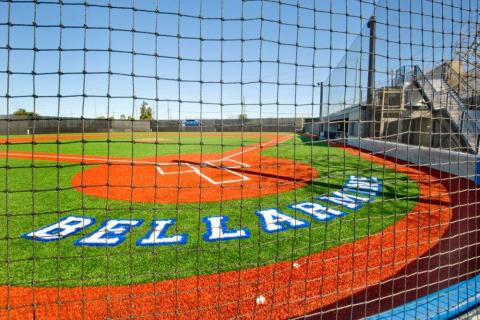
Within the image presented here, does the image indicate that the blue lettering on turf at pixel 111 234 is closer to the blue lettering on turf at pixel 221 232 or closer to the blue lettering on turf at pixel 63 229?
the blue lettering on turf at pixel 63 229

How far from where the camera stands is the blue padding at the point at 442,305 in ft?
7.11

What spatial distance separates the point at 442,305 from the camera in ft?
7.47

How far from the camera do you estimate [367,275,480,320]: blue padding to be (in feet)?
7.11

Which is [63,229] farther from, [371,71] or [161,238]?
[371,71]

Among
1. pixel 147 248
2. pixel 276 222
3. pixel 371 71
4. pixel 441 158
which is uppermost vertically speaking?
pixel 371 71

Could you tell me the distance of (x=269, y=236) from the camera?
3.86m

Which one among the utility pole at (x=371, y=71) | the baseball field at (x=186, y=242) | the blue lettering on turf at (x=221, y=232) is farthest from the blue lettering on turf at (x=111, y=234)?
the utility pole at (x=371, y=71)

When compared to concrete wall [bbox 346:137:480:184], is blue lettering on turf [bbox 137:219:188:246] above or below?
below

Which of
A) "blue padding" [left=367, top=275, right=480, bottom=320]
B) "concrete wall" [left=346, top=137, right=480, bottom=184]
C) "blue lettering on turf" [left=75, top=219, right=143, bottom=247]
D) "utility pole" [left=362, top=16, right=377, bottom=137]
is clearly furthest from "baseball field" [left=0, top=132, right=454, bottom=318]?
"concrete wall" [left=346, top=137, right=480, bottom=184]

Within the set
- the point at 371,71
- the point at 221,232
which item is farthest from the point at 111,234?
the point at 371,71

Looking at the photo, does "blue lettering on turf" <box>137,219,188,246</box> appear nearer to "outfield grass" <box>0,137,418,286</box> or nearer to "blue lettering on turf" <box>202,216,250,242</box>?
"outfield grass" <box>0,137,418,286</box>

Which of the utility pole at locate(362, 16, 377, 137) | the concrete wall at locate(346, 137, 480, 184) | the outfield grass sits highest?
the utility pole at locate(362, 16, 377, 137)

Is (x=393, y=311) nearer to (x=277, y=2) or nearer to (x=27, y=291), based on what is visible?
(x=277, y=2)

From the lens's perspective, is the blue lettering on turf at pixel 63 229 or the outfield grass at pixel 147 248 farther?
the blue lettering on turf at pixel 63 229
